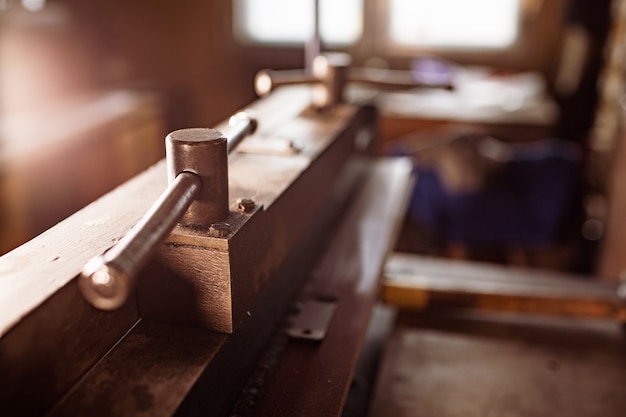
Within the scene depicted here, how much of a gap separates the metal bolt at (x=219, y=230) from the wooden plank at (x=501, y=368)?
72cm

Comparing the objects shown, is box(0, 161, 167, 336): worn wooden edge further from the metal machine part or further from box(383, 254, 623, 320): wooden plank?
box(383, 254, 623, 320): wooden plank

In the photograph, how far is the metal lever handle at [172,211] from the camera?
0.65m

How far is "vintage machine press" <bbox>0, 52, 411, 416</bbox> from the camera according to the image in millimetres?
724

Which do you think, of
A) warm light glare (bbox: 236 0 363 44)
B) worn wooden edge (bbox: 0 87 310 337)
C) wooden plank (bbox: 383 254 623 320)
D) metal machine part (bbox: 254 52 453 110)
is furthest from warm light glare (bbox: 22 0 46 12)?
worn wooden edge (bbox: 0 87 310 337)

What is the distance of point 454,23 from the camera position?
263 inches

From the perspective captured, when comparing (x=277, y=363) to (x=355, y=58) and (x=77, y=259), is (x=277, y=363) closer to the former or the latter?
(x=77, y=259)

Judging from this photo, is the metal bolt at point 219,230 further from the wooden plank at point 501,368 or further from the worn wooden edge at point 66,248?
the wooden plank at point 501,368

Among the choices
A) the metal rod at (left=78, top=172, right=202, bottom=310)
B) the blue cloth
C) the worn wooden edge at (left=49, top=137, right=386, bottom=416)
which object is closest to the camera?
the metal rod at (left=78, top=172, right=202, bottom=310)

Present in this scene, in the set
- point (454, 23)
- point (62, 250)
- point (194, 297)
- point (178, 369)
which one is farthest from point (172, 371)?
point (454, 23)

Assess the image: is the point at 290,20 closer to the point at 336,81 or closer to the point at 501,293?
the point at 336,81

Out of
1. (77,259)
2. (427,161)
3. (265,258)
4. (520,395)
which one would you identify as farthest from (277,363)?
(427,161)

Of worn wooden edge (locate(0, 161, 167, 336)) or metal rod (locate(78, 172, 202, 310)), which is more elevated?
metal rod (locate(78, 172, 202, 310))

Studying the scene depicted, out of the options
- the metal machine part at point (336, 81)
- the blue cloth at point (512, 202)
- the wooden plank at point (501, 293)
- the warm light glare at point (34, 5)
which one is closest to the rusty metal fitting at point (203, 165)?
the metal machine part at point (336, 81)

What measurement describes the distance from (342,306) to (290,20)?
20.3 feet
